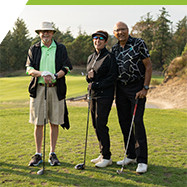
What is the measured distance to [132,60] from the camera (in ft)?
10.6

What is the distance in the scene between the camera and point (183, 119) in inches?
276

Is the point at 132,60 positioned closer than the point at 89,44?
Yes

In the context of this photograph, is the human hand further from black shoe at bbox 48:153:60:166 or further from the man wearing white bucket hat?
black shoe at bbox 48:153:60:166

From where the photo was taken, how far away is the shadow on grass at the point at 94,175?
9.82 feet

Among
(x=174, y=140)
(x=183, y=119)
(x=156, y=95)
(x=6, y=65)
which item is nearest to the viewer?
(x=174, y=140)

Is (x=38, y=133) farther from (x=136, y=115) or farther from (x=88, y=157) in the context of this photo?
(x=136, y=115)

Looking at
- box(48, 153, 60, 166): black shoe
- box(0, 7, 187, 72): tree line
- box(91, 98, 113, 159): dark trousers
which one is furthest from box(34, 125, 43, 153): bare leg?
box(0, 7, 187, 72): tree line

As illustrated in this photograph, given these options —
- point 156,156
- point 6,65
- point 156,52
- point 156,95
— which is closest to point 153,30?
point 156,52

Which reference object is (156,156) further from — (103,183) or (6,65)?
(6,65)

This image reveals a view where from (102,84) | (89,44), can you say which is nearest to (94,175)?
(102,84)

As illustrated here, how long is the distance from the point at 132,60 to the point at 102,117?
2.77ft

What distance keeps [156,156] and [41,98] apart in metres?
1.96

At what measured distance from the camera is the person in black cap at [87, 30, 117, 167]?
128 inches

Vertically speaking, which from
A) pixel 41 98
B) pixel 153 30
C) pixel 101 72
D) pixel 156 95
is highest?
pixel 153 30
